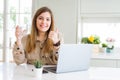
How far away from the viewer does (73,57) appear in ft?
5.41

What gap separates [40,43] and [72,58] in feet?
1.84

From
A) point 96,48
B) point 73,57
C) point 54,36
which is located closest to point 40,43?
point 54,36

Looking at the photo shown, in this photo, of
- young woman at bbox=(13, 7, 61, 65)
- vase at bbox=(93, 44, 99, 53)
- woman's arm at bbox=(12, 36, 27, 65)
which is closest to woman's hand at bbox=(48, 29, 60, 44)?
young woman at bbox=(13, 7, 61, 65)

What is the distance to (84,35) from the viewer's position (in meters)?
3.91

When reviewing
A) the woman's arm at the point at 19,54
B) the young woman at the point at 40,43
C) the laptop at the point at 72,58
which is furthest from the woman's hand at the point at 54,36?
the laptop at the point at 72,58

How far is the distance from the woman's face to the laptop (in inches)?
22.0

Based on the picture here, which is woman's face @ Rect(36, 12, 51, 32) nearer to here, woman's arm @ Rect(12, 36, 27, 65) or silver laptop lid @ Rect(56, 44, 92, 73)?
woman's arm @ Rect(12, 36, 27, 65)

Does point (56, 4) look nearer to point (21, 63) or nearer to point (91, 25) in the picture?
point (91, 25)

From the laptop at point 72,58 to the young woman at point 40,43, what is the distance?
1.17 feet

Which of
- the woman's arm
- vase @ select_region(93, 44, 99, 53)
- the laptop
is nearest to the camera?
the laptop

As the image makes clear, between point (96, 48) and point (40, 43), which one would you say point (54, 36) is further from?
point (96, 48)

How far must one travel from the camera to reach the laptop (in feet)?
5.19

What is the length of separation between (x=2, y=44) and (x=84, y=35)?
158 cm

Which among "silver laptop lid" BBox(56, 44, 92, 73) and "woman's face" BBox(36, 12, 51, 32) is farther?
"woman's face" BBox(36, 12, 51, 32)
